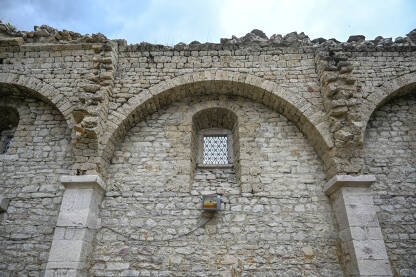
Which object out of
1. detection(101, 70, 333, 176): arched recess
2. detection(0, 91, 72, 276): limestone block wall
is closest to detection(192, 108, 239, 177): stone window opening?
detection(101, 70, 333, 176): arched recess

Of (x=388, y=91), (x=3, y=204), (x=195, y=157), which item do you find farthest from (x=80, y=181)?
(x=388, y=91)

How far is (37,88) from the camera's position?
5453 mm

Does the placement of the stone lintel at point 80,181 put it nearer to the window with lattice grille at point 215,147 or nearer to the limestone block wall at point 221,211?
the limestone block wall at point 221,211

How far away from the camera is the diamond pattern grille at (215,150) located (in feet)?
18.9

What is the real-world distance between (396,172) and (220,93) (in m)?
3.87

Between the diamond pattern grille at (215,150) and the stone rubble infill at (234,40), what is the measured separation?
6.88ft

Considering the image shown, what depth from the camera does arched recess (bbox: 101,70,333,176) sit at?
5.12 m

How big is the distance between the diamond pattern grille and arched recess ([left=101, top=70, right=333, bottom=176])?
1072 mm

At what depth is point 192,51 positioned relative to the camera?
5.89 meters

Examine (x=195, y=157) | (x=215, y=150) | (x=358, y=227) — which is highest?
(x=215, y=150)

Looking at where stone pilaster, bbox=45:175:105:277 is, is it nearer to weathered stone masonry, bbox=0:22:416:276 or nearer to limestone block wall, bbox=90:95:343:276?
weathered stone masonry, bbox=0:22:416:276

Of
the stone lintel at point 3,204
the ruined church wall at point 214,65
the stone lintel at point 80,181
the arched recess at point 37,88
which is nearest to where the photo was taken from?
the stone lintel at point 80,181

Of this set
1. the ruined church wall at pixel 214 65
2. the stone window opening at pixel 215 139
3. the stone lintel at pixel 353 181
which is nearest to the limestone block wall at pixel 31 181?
the ruined church wall at pixel 214 65

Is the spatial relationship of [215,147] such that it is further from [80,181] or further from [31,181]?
[31,181]
